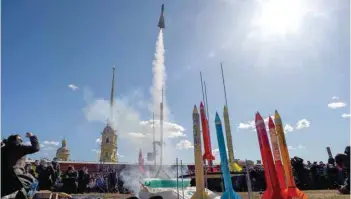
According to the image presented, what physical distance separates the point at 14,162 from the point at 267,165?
392 inches

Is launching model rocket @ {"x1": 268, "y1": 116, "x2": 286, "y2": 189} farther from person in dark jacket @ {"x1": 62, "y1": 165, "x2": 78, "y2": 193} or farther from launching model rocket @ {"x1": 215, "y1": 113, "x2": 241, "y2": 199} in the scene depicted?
person in dark jacket @ {"x1": 62, "y1": 165, "x2": 78, "y2": 193}

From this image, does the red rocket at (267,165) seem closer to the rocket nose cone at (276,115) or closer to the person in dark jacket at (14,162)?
the rocket nose cone at (276,115)

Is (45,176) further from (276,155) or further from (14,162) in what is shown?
(276,155)

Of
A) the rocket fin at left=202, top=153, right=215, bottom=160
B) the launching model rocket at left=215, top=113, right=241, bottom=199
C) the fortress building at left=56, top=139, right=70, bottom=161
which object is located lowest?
the launching model rocket at left=215, top=113, right=241, bottom=199

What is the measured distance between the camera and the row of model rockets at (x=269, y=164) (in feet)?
37.8

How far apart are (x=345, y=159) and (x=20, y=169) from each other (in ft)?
25.3

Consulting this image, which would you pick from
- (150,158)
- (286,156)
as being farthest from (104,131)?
(286,156)

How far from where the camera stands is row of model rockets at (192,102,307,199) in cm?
1152

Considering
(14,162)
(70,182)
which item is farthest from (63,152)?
(14,162)

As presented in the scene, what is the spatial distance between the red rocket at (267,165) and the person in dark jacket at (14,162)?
9.38 meters

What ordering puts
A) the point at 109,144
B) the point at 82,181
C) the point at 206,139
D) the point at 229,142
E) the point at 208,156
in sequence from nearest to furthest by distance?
the point at 208,156, the point at 206,139, the point at 229,142, the point at 82,181, the point at 109,144

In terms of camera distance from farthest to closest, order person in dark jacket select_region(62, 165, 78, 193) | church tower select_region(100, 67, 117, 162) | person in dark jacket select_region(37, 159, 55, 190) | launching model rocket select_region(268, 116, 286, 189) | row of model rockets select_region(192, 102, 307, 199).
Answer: church tower select_region(100, 67, 117, 162), person in dark jacket select_region(62, 165, 78, 193), person in dark jacket select_region(37, 159, 55, 190), launching model rocket select_region(268, 116, 286, 189), row of model rockets select_region(192, 102, 307, 199)

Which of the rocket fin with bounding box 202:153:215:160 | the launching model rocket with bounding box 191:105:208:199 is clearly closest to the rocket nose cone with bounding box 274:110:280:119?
the launching model rocket with bounding box 191:105:208:199

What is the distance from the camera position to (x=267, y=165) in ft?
39.2
